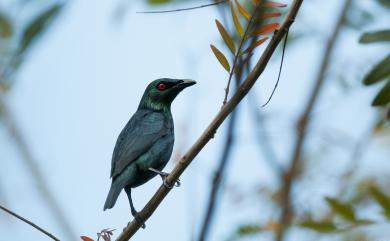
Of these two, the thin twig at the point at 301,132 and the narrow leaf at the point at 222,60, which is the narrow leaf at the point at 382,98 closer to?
the narrow leaf at the point at 222,60

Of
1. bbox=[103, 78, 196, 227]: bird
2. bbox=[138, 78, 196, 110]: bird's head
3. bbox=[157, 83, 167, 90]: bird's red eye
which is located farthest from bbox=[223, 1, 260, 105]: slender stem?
bbox=[157, 83, 167, 90]: bird's red eye

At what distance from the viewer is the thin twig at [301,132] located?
4602 mm

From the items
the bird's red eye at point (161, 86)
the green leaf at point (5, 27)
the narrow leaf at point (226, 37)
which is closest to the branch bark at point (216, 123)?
the narrow leaf at point (226, 37)

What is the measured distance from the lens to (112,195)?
176 inches

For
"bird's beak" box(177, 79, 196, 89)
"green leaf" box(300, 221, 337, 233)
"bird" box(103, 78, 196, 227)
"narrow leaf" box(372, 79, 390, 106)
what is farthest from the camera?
"bird's beak" box(177, 79, 196, 89)

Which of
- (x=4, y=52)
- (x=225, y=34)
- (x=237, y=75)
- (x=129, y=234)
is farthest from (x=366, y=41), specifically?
(x=4, y=52)

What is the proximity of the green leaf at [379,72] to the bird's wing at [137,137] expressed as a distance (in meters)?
1.83

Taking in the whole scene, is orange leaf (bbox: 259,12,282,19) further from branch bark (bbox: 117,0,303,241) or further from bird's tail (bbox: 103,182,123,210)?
bird's tail (bbox: 103,182,123,210)

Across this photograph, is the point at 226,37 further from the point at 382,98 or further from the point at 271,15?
the point at 382,98

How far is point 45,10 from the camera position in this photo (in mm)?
4809

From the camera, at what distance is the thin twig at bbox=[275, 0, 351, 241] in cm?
460

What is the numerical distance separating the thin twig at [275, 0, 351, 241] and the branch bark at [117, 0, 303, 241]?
1.10m

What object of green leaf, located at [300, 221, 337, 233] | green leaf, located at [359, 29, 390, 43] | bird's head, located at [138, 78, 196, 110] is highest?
bird's head, located at [138, 78, 196, 110]

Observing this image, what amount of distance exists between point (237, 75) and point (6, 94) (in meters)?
3.59
